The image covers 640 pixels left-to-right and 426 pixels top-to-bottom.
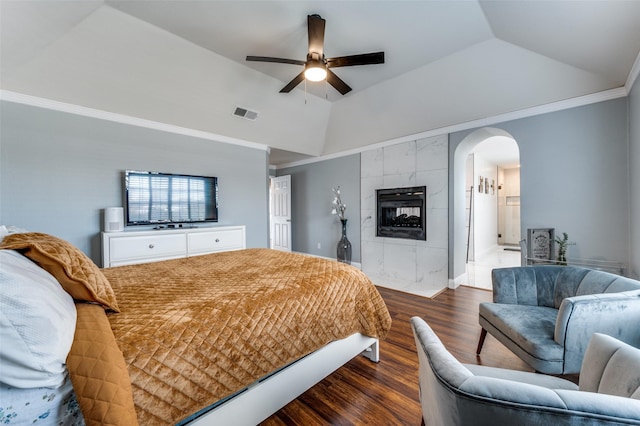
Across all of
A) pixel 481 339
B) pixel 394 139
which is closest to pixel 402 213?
pixel 394 139

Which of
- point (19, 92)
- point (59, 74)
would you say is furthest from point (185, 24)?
point (19, 92)

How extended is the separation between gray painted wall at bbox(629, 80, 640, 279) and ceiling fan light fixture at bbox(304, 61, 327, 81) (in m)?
2.88

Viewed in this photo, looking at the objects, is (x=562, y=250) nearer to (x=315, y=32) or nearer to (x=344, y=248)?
(x=344, y=248)

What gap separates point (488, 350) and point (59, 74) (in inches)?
201

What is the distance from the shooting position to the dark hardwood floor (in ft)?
4.92

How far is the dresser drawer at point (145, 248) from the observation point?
9.77ft

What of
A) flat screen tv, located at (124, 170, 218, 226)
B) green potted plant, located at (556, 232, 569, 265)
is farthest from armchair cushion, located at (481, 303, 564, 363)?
flat screen tv, located at (124, 170, 218, 226)

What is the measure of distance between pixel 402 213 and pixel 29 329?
14.5 ft

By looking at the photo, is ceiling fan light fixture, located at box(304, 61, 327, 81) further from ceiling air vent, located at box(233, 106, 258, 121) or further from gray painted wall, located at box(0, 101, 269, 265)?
gray painted wall, located at box(0, 101, 269, 265)

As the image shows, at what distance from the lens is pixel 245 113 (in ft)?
12.9

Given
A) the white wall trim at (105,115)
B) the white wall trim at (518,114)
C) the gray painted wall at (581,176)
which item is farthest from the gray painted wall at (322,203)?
the gray painted wall at (581,176)

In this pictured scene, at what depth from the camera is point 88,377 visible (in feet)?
2.52

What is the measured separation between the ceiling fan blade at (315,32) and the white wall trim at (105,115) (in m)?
2.57

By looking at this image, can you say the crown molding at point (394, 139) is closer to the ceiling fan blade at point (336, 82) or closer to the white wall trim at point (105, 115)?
the white wall trim at point (105, 115)
